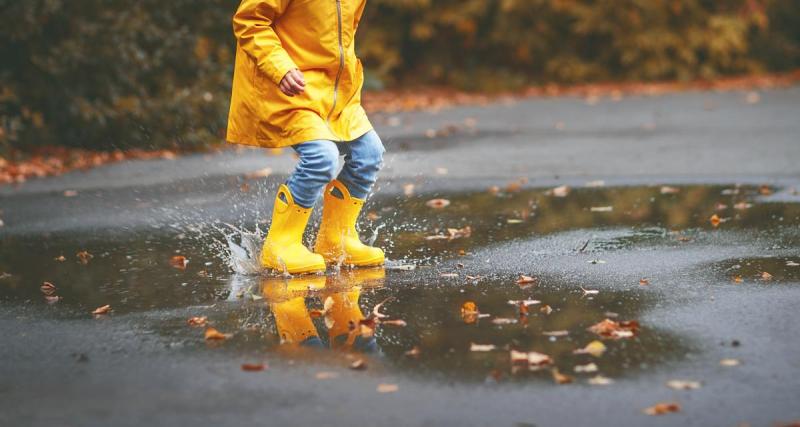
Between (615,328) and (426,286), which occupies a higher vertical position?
(615,328)

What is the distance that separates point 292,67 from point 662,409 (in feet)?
8.43

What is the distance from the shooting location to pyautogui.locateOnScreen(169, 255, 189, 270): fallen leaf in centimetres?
637

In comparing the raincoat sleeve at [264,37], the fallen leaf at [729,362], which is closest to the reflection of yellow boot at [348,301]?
the raincoat sleeve at [264,37]

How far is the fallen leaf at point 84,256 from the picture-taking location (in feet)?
21.9

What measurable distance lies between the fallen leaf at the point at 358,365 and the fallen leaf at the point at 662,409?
1097 mm

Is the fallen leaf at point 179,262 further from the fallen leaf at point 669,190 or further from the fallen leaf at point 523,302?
the fallen leaf at point 669,190

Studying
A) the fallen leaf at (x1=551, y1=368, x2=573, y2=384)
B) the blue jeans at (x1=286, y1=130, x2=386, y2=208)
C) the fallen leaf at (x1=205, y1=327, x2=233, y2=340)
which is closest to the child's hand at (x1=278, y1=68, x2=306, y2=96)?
the blue jeans at (x1=286, y1=130, x2=386, y2=208)

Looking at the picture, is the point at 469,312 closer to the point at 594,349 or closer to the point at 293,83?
the point at 594,349

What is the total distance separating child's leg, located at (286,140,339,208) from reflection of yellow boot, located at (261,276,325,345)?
17.0 inches

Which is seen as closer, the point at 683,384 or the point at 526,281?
the point at 683,384

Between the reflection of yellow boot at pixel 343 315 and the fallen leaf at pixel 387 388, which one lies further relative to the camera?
the reflection of yellow boot at pixel 343 315

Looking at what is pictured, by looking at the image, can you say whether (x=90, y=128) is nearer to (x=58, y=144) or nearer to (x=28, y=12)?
(x=58, y=144)

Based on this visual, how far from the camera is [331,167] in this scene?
18.3 feet

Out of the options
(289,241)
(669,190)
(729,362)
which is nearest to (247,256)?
(289,241)
